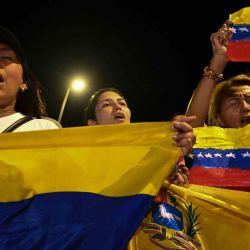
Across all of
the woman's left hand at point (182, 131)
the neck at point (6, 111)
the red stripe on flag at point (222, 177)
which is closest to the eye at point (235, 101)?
the red stripe on flag at point (222, 177)

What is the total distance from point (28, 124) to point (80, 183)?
62cm

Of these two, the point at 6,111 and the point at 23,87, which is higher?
the point at 23,87

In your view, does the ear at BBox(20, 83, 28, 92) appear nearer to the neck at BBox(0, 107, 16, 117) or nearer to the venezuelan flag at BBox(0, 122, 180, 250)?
the neck at BBox(0, 107, 16, 117)

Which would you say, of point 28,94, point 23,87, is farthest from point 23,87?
point 28,94

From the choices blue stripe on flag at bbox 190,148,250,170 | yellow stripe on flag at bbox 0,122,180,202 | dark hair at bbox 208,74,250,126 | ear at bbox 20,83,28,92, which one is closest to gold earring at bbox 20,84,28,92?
ear at bbox 20,83,28,92

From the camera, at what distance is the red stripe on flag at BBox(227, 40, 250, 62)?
3.68 m

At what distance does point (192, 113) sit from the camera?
3463 millimetres

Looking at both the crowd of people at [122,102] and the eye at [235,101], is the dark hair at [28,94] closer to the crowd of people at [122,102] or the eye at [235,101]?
the crowd of people at [122,102]

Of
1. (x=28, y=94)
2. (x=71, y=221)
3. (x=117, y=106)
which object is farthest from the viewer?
(x=117, y=106)

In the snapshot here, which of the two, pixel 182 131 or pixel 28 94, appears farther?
pixel 28 94

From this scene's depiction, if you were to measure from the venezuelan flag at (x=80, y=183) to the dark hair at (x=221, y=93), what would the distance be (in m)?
1.32

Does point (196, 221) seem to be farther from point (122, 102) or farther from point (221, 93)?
point (122, 102)

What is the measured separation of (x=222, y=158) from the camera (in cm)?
350

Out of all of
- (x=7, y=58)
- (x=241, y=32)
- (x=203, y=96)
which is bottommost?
(x=203, y=96)
